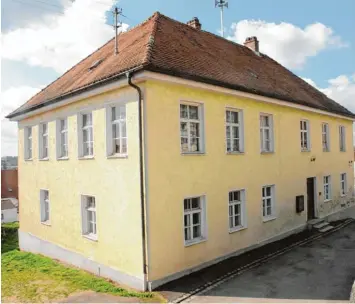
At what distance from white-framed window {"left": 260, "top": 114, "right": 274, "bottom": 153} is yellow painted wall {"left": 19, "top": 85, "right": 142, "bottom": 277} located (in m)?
6.59

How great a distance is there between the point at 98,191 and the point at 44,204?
202 inches

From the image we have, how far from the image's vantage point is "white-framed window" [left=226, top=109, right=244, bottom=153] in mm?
12484

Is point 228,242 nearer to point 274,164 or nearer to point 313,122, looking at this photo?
point 274,164

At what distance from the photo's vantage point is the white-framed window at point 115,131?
1079 centimetres

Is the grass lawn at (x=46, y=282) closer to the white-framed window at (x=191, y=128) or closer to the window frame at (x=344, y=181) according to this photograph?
the white-framed window at (x=191, y=128)

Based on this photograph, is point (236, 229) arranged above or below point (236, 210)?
below

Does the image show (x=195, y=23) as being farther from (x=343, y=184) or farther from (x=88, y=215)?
(x=343, y=184)

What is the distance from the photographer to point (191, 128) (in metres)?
11.1

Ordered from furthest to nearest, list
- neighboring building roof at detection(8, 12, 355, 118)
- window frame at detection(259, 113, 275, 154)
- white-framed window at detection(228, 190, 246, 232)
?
1. window frame at detection(259, 113, 275, 154)
2. white-framed window at detection(228, 190, 246, 232)
3. neighboring building roof at detection(8, 12, 355, 118)

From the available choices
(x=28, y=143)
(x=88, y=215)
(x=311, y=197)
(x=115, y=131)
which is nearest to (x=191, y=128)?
(x=115, y=131)

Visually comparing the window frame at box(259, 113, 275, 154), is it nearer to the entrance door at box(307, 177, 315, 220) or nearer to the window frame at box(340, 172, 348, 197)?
the entrance door at box(307, 177, 315, 220)

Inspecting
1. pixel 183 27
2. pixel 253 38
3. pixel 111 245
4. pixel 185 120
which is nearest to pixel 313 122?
pixel 253 38

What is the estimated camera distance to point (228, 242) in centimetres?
1202

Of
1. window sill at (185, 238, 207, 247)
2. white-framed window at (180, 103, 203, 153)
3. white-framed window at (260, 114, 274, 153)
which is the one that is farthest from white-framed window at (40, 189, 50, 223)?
white-framed window at (260, 114, 274, 153)
